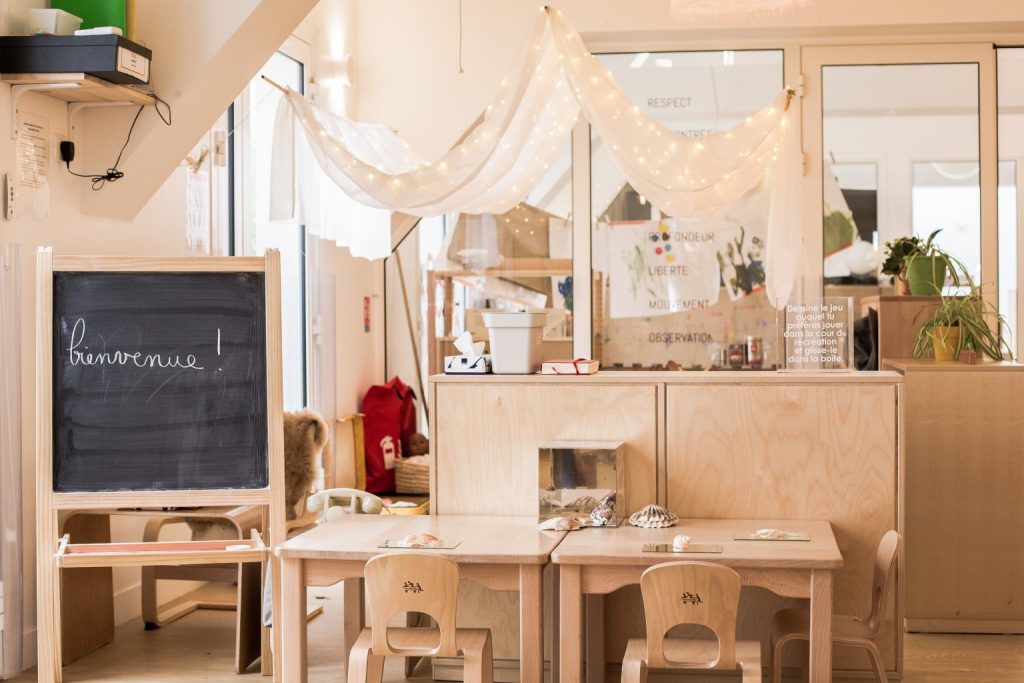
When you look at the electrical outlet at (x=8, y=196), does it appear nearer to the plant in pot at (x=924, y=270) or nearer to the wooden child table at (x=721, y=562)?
the wooden child table at (x=721, y=562)

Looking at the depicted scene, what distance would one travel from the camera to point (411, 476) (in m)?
6.94

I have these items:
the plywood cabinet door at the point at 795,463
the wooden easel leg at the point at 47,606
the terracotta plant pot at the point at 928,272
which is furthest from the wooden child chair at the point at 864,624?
the wooden easel leg at the point at 47,606

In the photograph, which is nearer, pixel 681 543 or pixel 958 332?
pixel 681 543

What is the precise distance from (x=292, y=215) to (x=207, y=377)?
1112 millimetres

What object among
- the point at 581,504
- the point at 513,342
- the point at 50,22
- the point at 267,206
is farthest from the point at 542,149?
the point at 267,206

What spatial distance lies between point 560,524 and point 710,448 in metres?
0.59

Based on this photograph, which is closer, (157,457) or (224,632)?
(157,457)

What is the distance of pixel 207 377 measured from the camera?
12.9 ft

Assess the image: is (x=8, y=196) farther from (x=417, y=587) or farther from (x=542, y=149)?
(x=417, y=587)

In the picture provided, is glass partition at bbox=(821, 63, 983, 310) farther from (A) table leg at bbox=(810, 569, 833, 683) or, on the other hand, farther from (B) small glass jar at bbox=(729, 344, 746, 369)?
(A) table leg at bbox=(810, 569, 833, 683)

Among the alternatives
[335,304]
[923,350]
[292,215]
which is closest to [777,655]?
[923,350]

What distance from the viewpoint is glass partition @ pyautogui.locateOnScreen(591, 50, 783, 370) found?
240 inches

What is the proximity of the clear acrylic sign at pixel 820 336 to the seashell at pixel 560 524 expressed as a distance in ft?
3.00

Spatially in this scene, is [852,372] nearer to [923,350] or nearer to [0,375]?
[923,350]
